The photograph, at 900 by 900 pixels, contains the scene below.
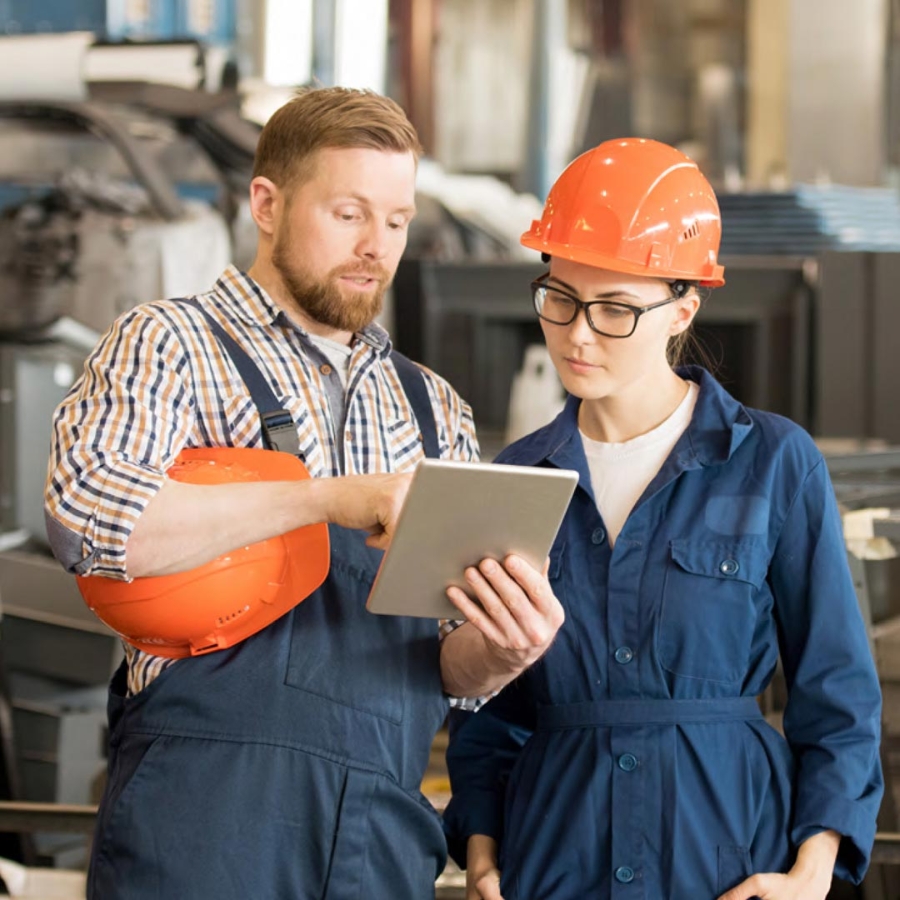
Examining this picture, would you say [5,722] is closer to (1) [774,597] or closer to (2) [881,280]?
(1) [774,597]

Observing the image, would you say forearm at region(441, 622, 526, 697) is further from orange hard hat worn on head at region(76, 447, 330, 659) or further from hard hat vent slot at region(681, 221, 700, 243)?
hard hat vent slot at region(681, 221, 700, 243)

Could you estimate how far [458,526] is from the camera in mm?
1377

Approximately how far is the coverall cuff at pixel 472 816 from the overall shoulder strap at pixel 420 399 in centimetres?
43

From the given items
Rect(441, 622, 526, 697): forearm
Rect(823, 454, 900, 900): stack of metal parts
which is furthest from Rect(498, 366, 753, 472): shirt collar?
Rect(823, 454, 900, 900): stack of metal parts

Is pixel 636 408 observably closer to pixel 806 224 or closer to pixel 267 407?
pixel 267 407

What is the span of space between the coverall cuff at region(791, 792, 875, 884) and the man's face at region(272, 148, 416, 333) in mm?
767

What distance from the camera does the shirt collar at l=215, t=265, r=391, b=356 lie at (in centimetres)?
166

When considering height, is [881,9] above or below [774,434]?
above

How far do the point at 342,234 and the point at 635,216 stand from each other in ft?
1.15

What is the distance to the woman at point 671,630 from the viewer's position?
153cm

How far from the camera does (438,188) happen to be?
20.7 feet

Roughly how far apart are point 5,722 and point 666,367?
2371 mm

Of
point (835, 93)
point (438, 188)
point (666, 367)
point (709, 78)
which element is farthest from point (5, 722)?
point (709, 78)

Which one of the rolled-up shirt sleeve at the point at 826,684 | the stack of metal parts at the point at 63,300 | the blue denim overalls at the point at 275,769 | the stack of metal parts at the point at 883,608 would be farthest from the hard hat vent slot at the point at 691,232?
the stack of metal parts at the point at 63,300
